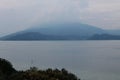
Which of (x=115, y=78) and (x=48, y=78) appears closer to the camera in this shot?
(x=48, y=78)

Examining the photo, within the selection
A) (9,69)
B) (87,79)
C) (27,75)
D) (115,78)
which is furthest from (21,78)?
(115,78)

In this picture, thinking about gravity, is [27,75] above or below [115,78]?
above

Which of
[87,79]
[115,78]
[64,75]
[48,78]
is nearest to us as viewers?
[48,78]

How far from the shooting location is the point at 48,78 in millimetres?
14945

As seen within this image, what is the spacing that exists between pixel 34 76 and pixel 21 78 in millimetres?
727

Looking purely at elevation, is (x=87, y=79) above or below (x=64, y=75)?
below

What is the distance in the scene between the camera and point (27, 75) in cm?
1543

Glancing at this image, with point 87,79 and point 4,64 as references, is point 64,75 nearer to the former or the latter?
point 4,64

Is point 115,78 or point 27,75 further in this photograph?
point 115,78

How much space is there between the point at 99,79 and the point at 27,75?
21845 millimetres

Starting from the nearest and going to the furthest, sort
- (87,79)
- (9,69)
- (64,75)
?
(64,75)
(9,69)
(87,79)

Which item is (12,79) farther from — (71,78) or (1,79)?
(71,78)

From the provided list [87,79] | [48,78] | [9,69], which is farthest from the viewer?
[87,79]

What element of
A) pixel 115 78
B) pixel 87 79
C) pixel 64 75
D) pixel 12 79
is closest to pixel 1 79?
pixel 12 79
